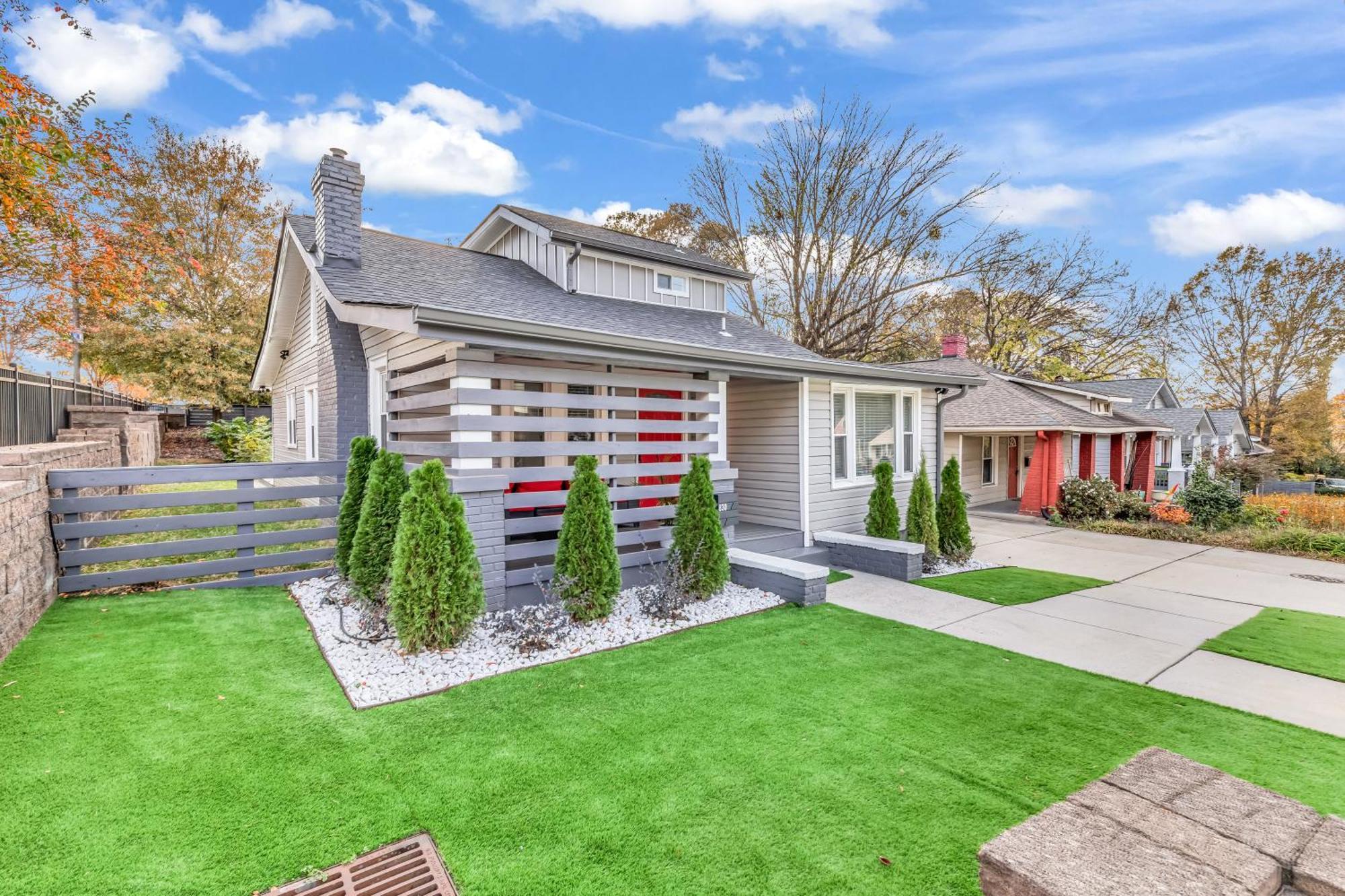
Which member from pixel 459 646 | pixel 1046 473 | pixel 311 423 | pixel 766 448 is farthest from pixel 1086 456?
pixel 311 423

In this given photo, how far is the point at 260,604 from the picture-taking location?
18.2 ft

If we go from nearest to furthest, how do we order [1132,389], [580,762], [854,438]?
[580,762] < [854,438] < [1132,389]

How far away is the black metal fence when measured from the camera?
26.3ft

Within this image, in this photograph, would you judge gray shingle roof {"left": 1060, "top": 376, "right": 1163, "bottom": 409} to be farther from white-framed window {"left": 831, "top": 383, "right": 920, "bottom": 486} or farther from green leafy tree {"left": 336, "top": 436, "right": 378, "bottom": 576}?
green leafy tree {"left": 336, "top": 436, "right": 378, "bottom": 576}

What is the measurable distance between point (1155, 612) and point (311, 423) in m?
11.7

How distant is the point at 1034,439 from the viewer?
16.5 m

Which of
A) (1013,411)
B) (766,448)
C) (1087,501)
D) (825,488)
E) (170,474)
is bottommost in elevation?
(1087,501)

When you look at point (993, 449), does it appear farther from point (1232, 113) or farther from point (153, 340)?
point (153, 340)

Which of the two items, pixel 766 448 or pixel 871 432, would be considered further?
pixel 871 432

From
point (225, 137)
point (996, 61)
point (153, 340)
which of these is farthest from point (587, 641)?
point (225, 137)

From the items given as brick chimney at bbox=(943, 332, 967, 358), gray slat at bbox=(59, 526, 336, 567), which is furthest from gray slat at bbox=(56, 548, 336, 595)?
brick chimney at bbox=(943, 332, 967, 358)

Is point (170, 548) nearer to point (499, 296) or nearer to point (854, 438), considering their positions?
point (499, 296)

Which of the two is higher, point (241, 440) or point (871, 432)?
point (871, 432)

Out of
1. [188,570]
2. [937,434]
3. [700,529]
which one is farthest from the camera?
[937,434]
